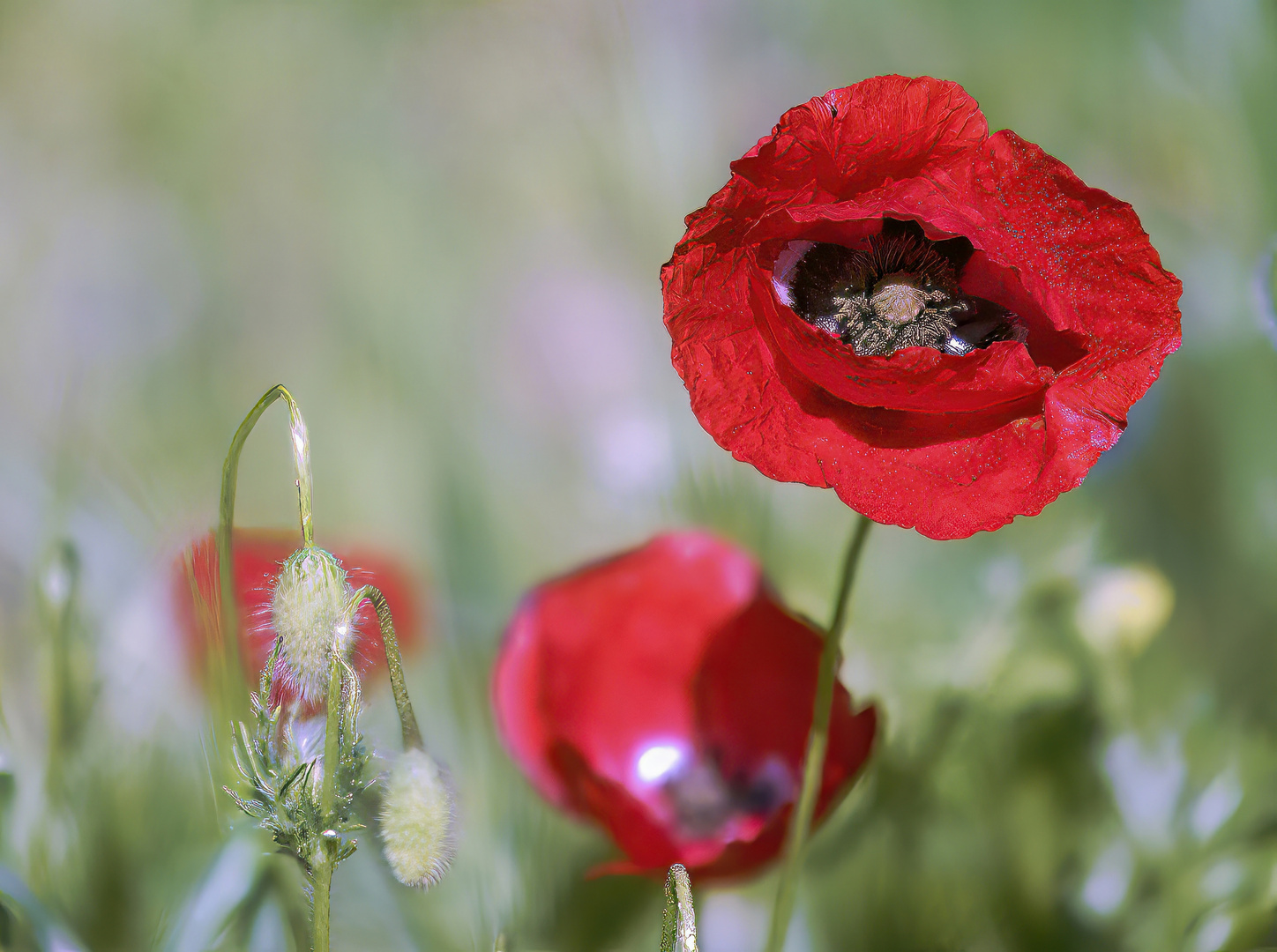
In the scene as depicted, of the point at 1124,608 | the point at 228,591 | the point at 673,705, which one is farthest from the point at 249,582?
the point at 1124,608

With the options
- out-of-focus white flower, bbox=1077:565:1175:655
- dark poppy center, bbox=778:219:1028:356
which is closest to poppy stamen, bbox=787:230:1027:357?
dark poppy center, bbox=778:219:1028:356

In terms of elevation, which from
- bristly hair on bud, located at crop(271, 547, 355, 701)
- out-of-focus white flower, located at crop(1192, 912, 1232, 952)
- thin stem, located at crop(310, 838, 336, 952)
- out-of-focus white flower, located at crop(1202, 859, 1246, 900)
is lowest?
out-of-focus white flower, located at crop(1192, 912, 1232, 952)

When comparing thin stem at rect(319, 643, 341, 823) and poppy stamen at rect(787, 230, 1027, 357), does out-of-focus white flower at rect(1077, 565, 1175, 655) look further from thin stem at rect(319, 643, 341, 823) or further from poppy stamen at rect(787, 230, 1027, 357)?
thin stem at rect(319, 643, 341, 823)

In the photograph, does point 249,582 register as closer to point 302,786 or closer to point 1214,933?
point 302,786

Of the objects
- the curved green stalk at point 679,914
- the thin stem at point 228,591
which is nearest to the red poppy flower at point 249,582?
the thin stem at point 228,591

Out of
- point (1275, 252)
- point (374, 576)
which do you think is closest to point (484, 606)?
point (374, 576)
